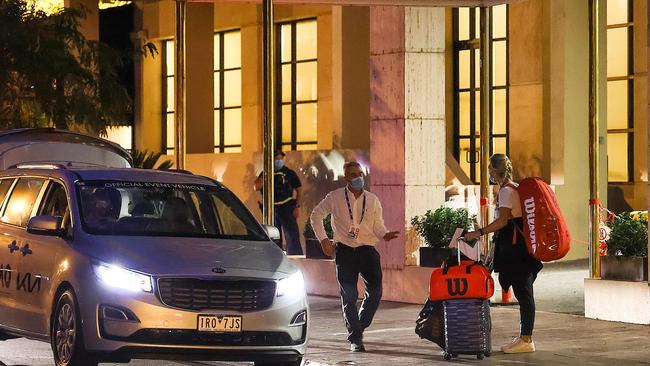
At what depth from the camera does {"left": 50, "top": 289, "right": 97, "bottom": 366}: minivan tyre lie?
36.8ft

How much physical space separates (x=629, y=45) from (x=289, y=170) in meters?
6.26

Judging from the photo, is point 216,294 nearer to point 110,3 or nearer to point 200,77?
point 200,77

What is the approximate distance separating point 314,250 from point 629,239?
5392mm

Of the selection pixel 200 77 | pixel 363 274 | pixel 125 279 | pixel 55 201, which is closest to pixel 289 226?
pixel 200 77

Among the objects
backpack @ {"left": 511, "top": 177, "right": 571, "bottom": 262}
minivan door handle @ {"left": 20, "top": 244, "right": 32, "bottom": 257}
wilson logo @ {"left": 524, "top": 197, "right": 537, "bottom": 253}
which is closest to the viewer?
minivan door handle @ {"left": 20, "top": 244, "right": 32, "bottom": 257}

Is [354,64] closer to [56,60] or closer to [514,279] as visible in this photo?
[56,60]

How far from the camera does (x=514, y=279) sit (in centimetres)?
1330

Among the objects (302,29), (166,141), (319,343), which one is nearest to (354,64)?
(302,29)

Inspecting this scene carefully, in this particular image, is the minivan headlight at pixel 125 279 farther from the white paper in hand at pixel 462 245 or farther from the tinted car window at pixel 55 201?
the white paper in hand at pixel 462 245

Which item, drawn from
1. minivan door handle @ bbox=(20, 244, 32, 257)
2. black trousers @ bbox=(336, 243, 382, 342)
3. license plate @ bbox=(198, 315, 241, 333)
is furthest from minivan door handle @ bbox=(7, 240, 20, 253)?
black trousers @ bbox=(336, 243, 382, 342)

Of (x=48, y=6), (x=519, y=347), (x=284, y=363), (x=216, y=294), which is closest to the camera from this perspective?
(x=216, y=294)

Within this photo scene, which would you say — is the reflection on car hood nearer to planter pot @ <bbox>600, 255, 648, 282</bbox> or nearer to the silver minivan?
the silver minivan

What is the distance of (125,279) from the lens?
11.1m

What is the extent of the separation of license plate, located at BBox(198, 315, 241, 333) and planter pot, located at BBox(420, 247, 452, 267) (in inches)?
268
